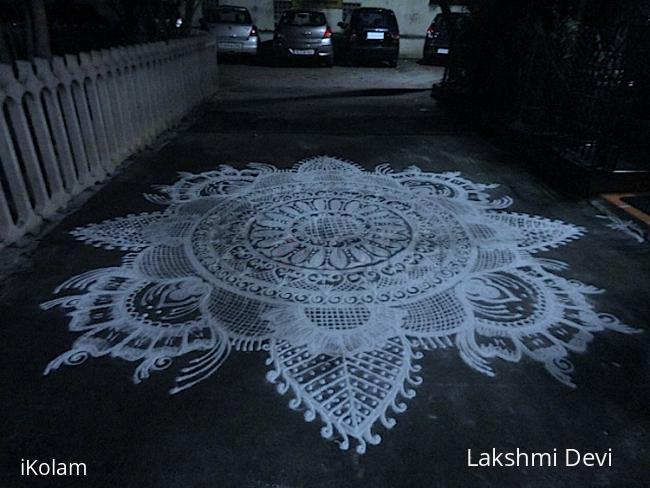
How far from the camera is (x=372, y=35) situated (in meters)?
11.6

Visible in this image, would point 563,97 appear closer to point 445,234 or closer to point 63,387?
point 445,234

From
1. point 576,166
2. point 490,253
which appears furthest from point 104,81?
point 576,166

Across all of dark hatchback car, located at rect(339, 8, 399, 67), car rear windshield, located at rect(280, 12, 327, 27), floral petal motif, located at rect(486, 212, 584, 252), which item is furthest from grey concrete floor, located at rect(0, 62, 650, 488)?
A: car rear windshield, located at rect(280, 12, 327, 27)

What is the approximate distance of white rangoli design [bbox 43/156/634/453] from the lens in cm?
169

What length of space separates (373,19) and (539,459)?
12.7m

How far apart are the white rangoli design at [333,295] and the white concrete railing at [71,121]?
49cm

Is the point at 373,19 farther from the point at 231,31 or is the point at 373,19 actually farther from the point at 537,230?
the point at 537,230

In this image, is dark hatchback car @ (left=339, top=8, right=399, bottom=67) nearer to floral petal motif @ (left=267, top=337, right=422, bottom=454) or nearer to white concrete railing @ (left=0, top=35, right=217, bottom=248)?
white concrete railing @ (left=0, top=35, right=217, bottom=248)

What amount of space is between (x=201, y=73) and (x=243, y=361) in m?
6.49

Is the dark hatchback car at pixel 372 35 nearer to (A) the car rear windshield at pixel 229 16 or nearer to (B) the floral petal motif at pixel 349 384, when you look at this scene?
(A) the car rear windshield at pixel 229 16

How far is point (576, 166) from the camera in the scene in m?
3.51

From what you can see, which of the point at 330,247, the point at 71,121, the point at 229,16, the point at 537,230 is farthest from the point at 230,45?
the point at 537,230

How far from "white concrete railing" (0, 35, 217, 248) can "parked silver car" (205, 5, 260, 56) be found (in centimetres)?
760

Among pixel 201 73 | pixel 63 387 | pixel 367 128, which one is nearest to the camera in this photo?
pixel 63 387
